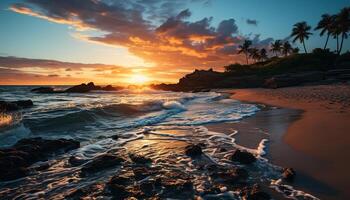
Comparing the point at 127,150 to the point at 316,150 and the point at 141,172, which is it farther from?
the point at 316,150

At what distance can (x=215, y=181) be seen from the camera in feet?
16.8

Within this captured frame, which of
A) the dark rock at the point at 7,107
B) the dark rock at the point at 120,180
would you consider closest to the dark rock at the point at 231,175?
the dark rock at the point at 120,180

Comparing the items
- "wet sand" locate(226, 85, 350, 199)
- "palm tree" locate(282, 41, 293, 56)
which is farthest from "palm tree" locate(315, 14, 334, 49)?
"wet sand" locate(226, 85, 350, 199)

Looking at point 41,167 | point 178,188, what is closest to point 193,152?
point 178,188

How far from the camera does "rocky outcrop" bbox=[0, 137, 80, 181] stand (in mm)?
6055

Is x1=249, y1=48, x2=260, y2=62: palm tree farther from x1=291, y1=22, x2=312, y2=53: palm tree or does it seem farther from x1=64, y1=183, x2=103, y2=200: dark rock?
x1=64, y1=183, x2=103, y2=200: dark rock

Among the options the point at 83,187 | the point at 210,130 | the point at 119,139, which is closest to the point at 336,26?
the point at 210,130

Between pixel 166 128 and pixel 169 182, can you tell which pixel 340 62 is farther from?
pixel 169 182

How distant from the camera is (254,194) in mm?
4285

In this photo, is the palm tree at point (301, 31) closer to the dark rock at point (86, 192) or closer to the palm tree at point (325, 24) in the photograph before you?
the palm tree at point (325, 24)

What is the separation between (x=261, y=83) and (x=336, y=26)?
20.3 m

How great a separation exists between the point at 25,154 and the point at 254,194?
252 inches

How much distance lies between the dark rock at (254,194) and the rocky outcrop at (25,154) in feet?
17.5

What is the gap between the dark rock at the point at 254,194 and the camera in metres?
4.23
